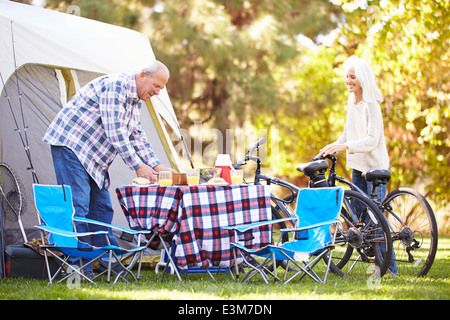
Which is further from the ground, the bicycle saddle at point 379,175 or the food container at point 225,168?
the food container at point 225,168

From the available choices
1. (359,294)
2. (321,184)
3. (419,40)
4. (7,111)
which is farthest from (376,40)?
(359,294)

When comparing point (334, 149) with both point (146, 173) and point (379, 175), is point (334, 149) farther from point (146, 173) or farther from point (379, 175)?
point (146, 173)

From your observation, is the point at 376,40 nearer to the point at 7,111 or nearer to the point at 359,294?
the point at 7,111

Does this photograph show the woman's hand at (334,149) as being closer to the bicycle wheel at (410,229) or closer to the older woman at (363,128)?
the older woman at (363,128)

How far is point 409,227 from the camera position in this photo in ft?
13.1

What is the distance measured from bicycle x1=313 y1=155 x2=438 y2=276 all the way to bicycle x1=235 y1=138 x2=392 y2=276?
108mm

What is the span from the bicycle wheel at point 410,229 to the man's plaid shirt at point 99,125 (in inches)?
63.8

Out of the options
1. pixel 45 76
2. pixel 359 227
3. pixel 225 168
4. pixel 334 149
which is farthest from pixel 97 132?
pixel 359 227

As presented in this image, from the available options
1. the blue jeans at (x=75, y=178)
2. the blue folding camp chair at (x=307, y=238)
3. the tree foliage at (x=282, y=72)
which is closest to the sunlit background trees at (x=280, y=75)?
the tree foliage at (x=282, y=72)

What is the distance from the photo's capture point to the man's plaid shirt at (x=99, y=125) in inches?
159

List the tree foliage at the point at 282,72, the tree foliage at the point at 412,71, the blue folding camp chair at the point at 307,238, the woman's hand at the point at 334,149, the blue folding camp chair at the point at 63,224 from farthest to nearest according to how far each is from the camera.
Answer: the tree foliage at the point at 282,72 → the tree foliage at the point at 412,71 → the woman's hand at the point at 334,149 → the blue folding camp chair at the point at 63,224 → the blue folding camp chair at the point at 307,238

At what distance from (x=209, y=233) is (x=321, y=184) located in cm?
95

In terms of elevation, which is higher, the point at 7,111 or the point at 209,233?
the point at 7,111

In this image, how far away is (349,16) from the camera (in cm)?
950
